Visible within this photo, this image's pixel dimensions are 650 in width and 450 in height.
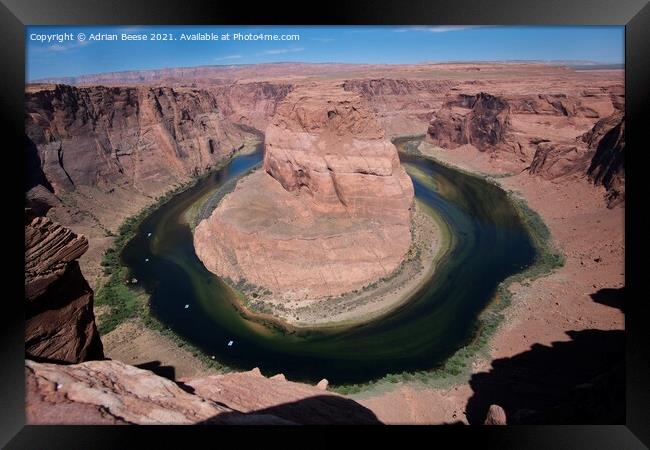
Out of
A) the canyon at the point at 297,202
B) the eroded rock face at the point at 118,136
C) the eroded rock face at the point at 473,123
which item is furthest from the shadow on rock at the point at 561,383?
the eroded rock face at the point at 473,123

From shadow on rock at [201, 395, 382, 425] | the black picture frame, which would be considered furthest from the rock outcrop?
shadow on rock at [201, 395, 382, 425]

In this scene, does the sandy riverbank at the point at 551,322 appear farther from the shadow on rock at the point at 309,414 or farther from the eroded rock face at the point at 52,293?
the eroded rock face at the point at 52,293

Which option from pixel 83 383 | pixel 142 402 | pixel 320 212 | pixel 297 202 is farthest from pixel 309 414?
pixel 297 202

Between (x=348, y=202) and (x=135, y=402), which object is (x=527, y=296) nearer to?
(x=348, y=202)

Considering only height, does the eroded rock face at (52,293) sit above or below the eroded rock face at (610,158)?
Result: below

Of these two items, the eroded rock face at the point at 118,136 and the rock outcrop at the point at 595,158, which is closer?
the rock outcrop at the point at 595,158

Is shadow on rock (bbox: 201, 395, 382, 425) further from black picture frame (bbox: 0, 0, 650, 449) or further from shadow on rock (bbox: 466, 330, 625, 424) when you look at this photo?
shadow on rock (bbox: 466, 330, 625, 424)
